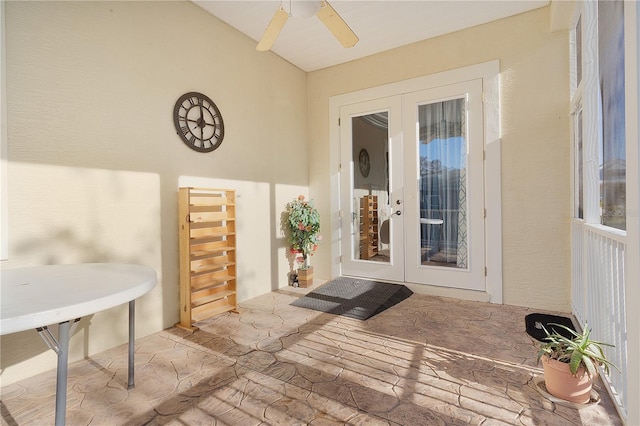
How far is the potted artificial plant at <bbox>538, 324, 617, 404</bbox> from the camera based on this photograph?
65.6 inches

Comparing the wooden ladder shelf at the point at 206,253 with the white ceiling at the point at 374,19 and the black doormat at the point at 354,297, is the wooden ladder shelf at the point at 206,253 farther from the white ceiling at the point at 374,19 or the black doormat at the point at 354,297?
the white ceiling at the point at 374,19

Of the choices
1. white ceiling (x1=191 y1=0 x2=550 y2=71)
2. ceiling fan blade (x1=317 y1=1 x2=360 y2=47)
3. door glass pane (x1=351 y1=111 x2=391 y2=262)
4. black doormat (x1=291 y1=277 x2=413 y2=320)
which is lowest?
black doormat (x1=291 y1=277 x2=413 y2=320)

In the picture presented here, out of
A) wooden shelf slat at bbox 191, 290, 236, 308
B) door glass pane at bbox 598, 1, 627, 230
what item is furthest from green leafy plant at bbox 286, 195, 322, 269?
door glass pane at bbox 598, 1, 627, 230

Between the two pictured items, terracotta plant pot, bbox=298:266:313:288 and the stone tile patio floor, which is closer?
the stone tile patio floor

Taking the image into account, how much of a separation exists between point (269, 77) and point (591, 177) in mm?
3390

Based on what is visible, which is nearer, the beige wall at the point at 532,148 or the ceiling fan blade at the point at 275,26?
the ceiling fan blade at the point at 275,26

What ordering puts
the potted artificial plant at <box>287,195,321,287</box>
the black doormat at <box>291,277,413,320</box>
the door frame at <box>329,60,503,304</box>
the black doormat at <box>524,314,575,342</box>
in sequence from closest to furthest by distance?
the black doormat at <box>524,314,575,342</box>, the black doormat at <box>291,277,413,320</box>, the door frame at <box>329,60,503,304</box>, the potted artificial plant at <box>287,195,321,287</box>

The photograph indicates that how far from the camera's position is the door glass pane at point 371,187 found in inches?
161

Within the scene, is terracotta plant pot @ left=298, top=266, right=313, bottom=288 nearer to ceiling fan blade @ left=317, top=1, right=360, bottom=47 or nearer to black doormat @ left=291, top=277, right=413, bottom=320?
black doormat @ left=291, top=277, right=413, bottom=320

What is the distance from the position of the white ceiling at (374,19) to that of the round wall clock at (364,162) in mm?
1238

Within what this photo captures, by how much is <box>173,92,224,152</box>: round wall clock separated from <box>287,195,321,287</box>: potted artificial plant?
131 cm

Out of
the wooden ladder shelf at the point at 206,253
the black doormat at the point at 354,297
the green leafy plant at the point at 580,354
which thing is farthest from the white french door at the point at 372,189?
the green leafy plant at the point at 580,354

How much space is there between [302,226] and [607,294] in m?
2.92

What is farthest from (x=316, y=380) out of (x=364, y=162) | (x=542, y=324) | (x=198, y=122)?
(x=364, y=162)
